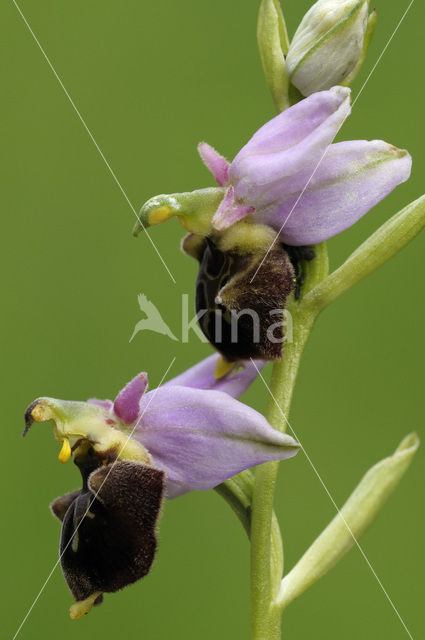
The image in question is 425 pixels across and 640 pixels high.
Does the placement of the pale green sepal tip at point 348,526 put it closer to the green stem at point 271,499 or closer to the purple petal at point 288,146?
the green stem at point 271,499

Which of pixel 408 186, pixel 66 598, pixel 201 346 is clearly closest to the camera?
pixel 66 598

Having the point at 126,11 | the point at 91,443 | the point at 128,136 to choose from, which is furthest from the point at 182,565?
the point at 126,11

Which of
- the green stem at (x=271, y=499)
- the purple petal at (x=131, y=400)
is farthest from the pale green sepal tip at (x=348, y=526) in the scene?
the purple petal at (x=131, y=400)

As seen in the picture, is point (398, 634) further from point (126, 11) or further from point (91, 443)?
point (126, 11)

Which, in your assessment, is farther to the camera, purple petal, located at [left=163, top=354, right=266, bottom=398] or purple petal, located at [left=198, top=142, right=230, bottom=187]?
purple petal, located at [left=163, top=354, right=266, bottom=398]

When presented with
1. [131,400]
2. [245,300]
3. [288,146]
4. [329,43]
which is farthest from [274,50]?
[131,400]

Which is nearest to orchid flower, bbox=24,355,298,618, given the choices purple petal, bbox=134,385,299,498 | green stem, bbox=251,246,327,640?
purple petal, bbox=134,385,299,498

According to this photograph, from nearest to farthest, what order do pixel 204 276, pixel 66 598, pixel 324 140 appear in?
pixel 324 140 < pixel 204 276 < pixel 66 598

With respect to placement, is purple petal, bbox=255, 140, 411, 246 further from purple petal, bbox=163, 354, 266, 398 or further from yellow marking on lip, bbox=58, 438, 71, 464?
yellow marking on lip, bbox=58, 438, 71, 464
